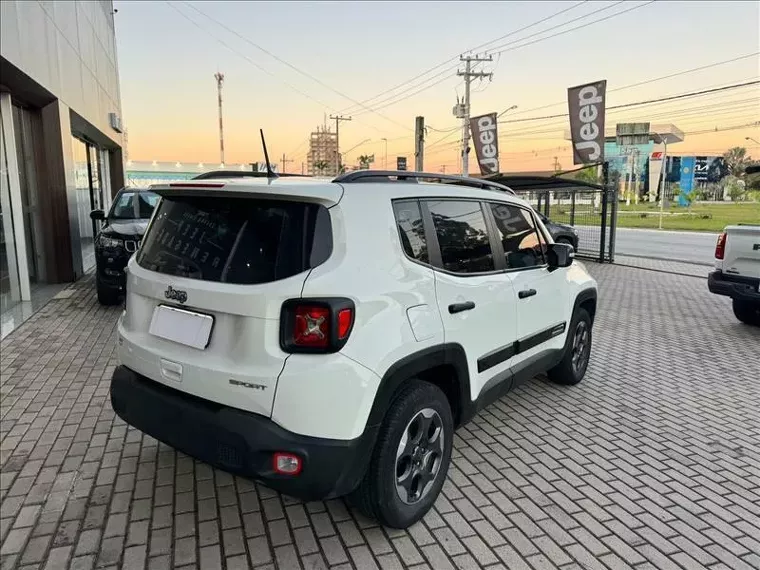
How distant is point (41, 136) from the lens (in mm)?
9578

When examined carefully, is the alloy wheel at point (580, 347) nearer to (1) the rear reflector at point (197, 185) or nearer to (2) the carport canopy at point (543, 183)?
(1) the rear reflector at point (197, 185)

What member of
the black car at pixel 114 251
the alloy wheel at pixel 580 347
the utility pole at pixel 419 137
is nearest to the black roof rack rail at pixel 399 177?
the alloy wheel at pixel 580 347

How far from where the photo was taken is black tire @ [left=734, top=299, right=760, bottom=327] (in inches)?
297

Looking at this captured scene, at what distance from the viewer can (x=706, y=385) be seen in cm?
514

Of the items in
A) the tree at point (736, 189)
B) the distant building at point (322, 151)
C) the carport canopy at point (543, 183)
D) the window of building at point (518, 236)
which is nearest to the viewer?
the window of building at point (518, 236)

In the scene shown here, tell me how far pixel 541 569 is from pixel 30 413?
388 cm

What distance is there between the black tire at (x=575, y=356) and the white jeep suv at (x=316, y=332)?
1.70 meters

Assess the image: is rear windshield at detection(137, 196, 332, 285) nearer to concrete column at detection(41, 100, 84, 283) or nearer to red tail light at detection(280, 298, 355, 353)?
red tail light at detection(280, 298, 355, 353)

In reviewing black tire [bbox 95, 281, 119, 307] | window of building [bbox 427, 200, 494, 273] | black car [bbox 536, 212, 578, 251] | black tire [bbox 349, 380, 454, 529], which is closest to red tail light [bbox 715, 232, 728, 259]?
window of building [bbox 427, 200, 494, 273]

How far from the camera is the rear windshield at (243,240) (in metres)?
2.35

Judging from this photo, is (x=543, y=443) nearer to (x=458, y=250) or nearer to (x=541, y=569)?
(x=541, y=569)

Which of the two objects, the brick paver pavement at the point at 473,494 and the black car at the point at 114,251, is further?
Answer: the black car at the point at 114,251

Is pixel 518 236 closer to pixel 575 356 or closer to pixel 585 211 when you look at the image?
pixel 575 356

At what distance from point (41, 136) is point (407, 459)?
9.82 metres
